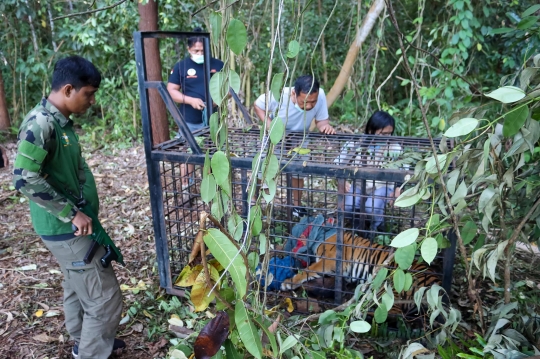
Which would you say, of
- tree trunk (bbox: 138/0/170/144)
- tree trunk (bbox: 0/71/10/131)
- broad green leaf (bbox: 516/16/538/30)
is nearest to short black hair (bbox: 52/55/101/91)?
broad green leaf (bbox: 516/16/538/30)

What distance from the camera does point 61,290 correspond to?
2.76 m

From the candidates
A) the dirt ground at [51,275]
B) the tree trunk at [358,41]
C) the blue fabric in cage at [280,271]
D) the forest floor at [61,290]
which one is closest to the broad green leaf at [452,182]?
the blue fabric in cage at [280,271]

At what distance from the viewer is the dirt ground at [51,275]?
227cm

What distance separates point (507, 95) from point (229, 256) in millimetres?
752

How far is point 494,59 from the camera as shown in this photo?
503 cm

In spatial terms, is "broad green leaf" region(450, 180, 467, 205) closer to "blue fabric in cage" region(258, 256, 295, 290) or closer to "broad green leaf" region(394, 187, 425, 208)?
"broad green leaf" region(394, 187, 425, 208)

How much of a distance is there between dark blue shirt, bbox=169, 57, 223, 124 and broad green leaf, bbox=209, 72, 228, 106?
3050mm

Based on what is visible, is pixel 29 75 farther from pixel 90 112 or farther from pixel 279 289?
pixel 279 289

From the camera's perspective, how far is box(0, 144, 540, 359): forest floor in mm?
2273

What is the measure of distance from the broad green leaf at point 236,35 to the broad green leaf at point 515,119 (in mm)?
693

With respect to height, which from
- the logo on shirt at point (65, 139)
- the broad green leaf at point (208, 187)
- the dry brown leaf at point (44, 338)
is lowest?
the dry brown leaf at point (44, 338)

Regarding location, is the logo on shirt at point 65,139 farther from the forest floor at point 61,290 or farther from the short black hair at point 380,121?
the short black hair at point 380,121

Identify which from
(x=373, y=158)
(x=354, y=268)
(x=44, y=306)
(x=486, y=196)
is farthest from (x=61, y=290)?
(x=486, y=196)

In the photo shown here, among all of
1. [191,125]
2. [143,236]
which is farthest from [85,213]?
[191,125]
